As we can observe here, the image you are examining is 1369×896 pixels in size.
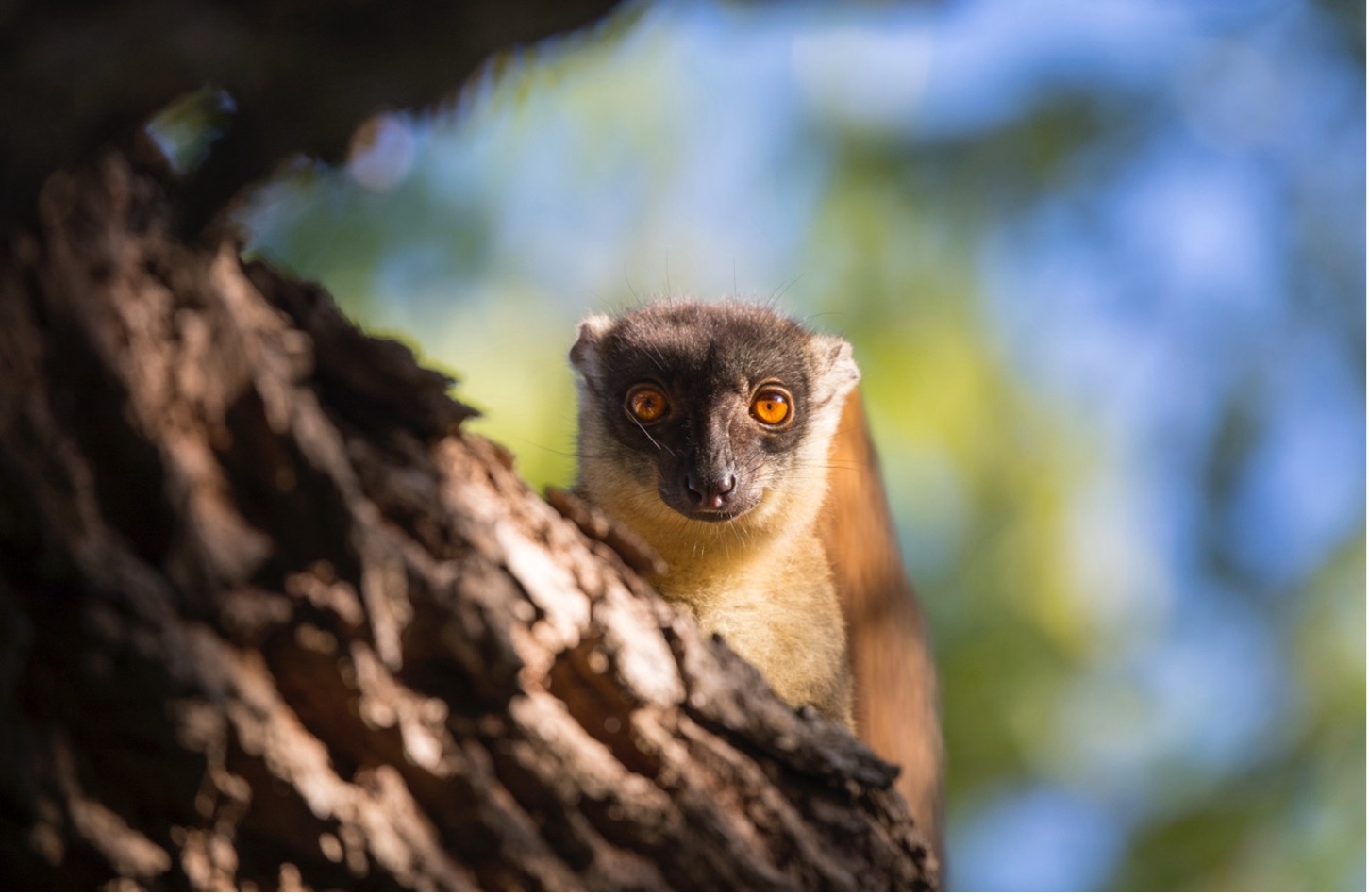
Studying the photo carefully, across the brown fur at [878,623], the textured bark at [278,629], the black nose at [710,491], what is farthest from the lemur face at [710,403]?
the textured bark at [278,629]

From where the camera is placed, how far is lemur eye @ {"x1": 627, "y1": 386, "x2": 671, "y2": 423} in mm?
4707

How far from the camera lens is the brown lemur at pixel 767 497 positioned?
14.0ft

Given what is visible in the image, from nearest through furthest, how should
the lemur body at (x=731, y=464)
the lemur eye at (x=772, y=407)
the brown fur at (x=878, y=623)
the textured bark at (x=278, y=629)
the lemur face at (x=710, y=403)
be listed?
1. the textured bark at (x=278, y=629)
2. the lemur body at (x=731, y=464)
3. the lemur face at (x=710, y=403)
4. the lemur eye at (x=772, y=407)
5. the brown fur at (x=878, y=623)

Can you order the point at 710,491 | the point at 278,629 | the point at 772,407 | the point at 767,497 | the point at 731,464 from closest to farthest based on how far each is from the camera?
1. the point at 278,629
2. the point at 710,491
3. the point at 731,464
4. the point at 767,497
5. the point at 772,407

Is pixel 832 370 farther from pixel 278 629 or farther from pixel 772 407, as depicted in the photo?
pixel 278 629

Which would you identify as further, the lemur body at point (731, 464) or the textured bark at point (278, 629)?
the lemur body at point (731, 464)

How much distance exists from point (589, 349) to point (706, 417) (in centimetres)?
85

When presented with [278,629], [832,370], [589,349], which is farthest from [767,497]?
[278,629]

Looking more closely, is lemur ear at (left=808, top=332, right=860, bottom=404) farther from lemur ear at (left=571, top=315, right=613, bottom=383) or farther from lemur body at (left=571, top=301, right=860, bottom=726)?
lemur ear at (left=571, top=315, right=613, bottom=383)

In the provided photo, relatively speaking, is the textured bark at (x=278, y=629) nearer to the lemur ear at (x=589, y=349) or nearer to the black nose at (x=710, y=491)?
the black nose at (x=710, y=491)

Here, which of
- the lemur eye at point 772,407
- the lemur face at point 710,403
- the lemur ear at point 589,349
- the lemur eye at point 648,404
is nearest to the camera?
the lemur face at point 710,403

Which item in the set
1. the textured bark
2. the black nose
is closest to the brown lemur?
the black nose

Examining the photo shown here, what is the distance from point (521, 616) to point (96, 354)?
905 millimetres

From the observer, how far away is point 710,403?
4609 millimetres
